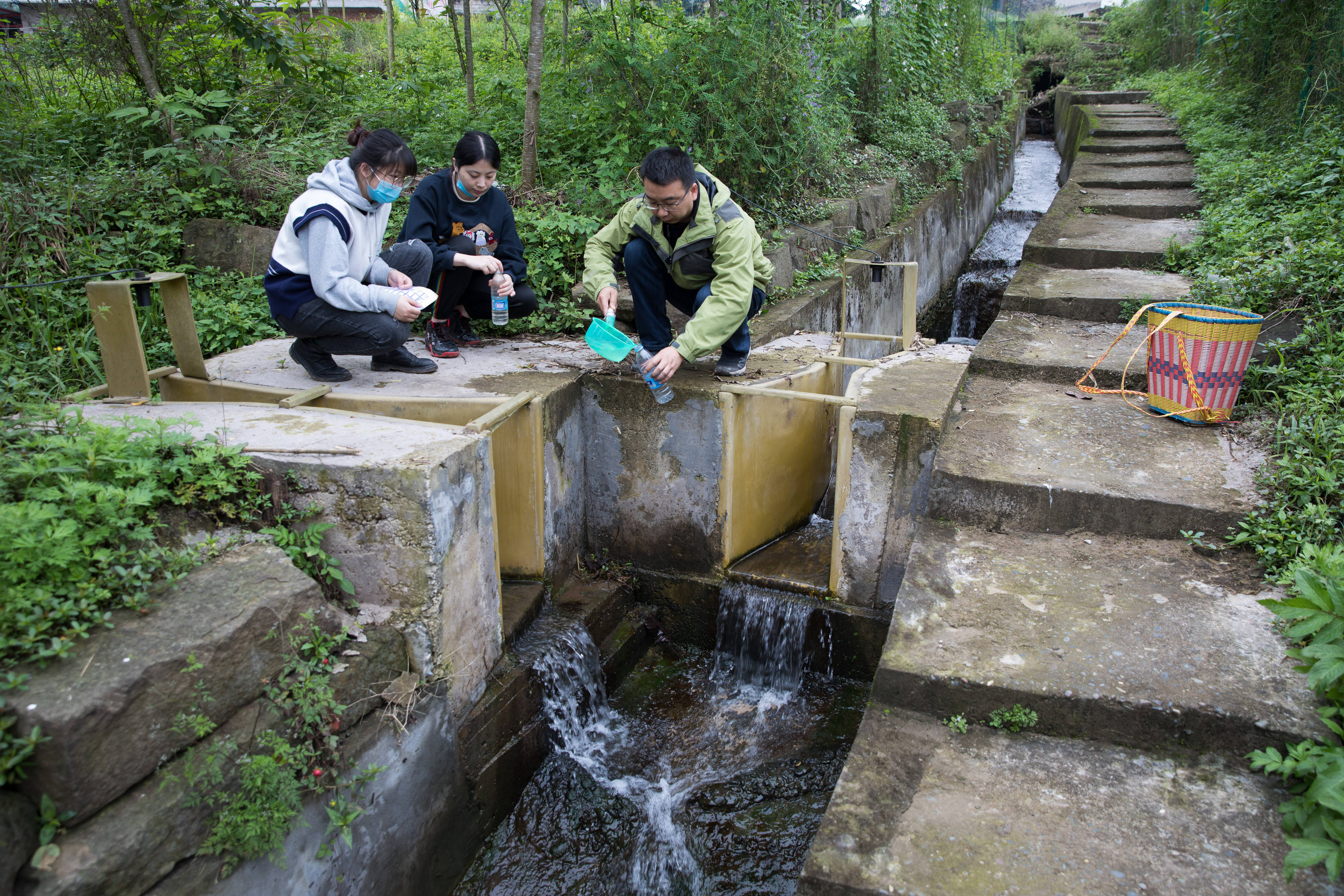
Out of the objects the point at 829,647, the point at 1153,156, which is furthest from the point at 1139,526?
the point at 1153,156

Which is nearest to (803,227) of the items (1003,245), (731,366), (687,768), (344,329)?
(731,366)

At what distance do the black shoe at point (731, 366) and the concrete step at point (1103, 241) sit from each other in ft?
12.4

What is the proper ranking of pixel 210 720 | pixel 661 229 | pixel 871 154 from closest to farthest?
pixel 210 720, pixel 661 229, pixel 871 154

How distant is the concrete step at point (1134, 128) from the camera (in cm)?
1127

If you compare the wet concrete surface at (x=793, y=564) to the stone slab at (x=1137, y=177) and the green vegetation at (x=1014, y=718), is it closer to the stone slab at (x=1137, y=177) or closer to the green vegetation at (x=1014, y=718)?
the green vegetation at (x=1014, y=718)

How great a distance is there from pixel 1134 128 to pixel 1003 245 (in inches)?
98.8

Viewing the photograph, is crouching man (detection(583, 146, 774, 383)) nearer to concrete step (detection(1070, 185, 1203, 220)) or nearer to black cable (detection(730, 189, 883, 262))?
black cable (detection(730, 189, 883, 262))

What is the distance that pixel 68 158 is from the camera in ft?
18.3

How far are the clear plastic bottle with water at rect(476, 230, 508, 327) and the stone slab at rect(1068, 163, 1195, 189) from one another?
→ 770 centimetres

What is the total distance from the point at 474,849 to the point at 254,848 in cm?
114

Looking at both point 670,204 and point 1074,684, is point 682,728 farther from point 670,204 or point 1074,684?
point 670,204

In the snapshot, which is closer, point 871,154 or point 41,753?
point 41,753

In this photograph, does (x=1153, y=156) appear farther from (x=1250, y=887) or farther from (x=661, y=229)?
(x=1250, y=887)

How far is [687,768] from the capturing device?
3.54 m
